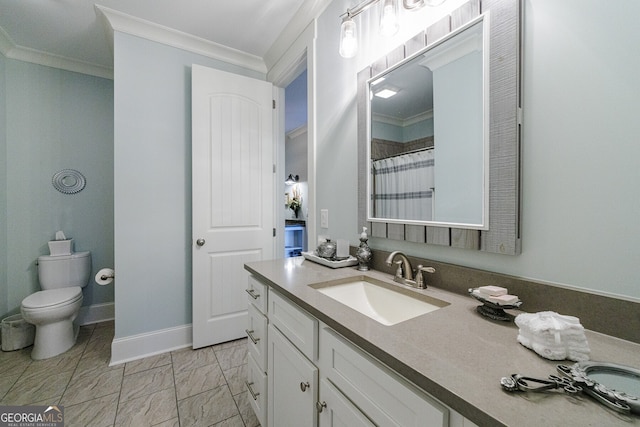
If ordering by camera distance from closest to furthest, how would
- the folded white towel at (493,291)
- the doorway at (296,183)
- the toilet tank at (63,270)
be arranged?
the folded white towel at (493,291) → the toilet tank at (63,270) → the doorway at (296,183)

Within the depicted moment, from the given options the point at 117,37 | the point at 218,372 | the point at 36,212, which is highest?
the point at 117,37

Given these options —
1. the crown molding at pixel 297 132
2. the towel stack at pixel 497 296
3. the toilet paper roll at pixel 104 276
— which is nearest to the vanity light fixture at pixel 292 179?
the crown molding at pixel 297 132

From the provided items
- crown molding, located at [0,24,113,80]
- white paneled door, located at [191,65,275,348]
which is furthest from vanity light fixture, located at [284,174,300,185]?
crown molding, located at [0,24,113,80]

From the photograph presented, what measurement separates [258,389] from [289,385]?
0.40 m

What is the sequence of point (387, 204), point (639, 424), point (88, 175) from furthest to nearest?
1. point (88, 175)
2. point (387, 204)
3. point (639, 424)

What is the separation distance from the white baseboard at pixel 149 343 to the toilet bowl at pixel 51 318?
460 mm

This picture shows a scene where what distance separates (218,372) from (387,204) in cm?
169

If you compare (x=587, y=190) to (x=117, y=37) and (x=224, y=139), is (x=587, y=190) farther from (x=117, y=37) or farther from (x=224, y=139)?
(x=117, y=37)

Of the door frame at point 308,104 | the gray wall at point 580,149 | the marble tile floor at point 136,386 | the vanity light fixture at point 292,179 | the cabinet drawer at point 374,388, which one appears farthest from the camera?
the vanity light fixture at point 292,179

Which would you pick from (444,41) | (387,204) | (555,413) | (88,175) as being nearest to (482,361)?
(555,413)

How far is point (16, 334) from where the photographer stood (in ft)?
6.68

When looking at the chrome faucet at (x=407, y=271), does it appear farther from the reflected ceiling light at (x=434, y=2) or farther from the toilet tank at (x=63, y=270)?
the toilet tank at (x=63, y=270)

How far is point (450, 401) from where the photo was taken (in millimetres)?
424

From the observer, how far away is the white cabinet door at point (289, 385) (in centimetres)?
83
